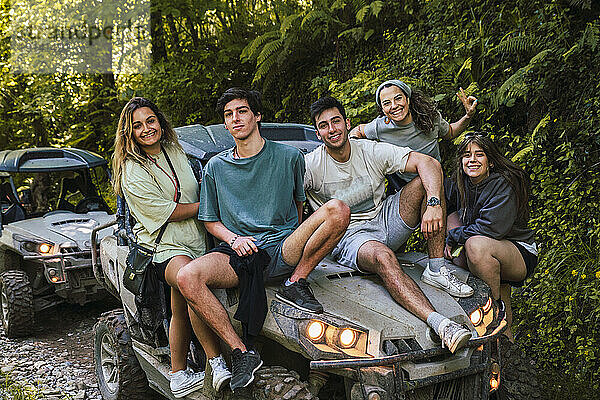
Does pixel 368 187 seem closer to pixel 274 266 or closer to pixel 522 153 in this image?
pixel 274 266

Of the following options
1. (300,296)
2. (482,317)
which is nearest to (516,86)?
(482,317)

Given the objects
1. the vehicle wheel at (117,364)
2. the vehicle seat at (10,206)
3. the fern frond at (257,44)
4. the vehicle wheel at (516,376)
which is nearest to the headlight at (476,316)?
the vehicle wheel at (516,376)

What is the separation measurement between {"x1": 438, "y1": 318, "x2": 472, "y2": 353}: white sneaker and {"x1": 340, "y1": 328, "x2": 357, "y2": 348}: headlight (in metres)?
0.49

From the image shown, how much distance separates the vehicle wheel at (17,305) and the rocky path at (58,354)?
0.54 ft

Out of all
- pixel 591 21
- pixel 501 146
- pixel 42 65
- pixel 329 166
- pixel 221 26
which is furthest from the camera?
pixel 42 65

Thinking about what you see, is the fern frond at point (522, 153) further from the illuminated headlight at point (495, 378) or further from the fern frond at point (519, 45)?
the illuminated headlight at point (495, 378)

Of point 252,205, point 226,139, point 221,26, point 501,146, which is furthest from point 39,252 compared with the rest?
point 221,26

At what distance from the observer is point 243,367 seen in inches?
135

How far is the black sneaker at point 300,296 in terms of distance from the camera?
345 cm

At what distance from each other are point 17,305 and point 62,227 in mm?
1199

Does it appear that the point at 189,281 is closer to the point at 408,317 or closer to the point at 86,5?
the point at 408,317

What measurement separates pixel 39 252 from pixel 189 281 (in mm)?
4909

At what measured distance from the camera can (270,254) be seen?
3787mm

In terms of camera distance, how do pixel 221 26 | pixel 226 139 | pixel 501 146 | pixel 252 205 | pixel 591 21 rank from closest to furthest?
pixel 252 205 → pixel 226 139 → pixel 591 21 → pixel 501 146 → pixel 221 26
